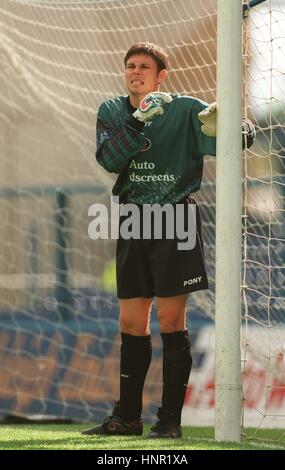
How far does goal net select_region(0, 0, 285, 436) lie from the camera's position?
5895 millimetres

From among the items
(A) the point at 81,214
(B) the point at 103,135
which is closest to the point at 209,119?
(B) the point at 103,135

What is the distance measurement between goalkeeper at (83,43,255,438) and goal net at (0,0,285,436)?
133cm

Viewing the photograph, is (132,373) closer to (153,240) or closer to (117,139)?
(153,240)

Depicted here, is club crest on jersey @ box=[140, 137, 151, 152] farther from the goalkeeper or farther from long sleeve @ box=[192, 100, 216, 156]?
long sleeve @ box=[192, 100, 216, 156]

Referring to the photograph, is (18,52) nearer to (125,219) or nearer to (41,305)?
(41,305)

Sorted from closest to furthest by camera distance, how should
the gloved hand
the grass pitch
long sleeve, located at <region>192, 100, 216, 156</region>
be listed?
the grass pitch, the gloved hand, long sleeve, located at <region>192, 100, 216, 156</region>

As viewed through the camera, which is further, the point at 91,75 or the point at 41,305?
the point at 41,305

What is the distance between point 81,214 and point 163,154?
11.5 feet

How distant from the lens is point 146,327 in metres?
3.83

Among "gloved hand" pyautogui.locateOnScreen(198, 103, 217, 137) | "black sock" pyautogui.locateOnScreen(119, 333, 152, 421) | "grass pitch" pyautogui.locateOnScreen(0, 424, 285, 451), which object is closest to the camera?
"grass pitch" pyautogui.locateOnScreen(0, 424, 285, 451)

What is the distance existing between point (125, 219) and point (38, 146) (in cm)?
391

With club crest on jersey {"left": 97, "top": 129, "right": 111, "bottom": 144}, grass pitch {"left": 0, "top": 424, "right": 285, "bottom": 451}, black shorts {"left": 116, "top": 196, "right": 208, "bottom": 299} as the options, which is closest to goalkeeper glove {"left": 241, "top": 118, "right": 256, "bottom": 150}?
Result: black shorts {"left": 116, "top": 196, "right": 208, "bottom": 299}
